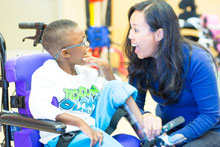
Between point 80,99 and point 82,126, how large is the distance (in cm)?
21

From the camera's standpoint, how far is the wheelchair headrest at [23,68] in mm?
1372

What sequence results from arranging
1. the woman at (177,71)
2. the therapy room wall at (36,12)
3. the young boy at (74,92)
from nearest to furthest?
the young boy at (74,92), the woman at (177,71), the therapy room wall at (36,12)

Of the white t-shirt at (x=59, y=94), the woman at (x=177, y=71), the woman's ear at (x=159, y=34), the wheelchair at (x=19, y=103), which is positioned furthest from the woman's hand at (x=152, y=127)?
the woman's ear at (x=159, y=34)

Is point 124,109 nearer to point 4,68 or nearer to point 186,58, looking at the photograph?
point 186,58

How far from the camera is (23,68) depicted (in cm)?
141

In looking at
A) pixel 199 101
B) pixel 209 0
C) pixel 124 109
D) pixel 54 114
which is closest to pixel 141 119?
pixel 124 109

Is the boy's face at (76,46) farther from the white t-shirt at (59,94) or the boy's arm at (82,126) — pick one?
the boy's arm at (82,126)

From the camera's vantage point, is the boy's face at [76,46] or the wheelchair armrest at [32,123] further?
the boy's face at [76,46]

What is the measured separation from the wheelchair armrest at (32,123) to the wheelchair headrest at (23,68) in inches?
7.0

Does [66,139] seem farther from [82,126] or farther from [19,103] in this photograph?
[19,103]

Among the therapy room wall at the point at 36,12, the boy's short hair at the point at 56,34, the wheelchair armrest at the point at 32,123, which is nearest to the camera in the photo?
the wheelchair armrest at the point at 32,123

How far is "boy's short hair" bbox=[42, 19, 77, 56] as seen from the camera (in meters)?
1.45

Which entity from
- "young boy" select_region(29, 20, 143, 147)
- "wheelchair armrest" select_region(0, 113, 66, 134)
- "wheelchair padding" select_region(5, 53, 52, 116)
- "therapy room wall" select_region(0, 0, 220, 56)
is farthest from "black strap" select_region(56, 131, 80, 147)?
"therapy room wall" select_region(0, 0, 220, 56)

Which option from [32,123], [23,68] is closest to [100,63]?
[23,68]
